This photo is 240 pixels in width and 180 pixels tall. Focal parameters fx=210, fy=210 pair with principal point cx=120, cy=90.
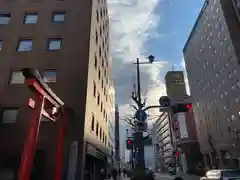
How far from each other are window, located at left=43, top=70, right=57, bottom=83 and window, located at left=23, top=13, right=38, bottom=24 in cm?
622

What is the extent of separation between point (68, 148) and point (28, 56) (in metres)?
9.27

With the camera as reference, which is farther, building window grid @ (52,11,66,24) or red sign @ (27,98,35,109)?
building window grid @ (52,11,66,24)

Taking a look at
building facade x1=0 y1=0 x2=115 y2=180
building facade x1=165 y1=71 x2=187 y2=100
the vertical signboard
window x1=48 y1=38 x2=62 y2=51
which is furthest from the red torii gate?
building facade x1=165 y1=71 x2=187 y2=100

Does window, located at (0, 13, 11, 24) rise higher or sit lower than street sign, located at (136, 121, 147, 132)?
higher

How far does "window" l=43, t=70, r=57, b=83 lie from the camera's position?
59.1 ft

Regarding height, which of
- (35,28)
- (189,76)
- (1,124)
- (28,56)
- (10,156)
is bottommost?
(10,156)

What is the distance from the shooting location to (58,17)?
69.5ft

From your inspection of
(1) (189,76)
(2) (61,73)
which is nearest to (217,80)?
(1) (189,76)

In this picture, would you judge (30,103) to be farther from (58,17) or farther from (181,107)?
(58,17)

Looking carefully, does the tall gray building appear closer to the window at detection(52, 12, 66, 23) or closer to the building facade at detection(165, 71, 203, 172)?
the building facade at detection(165, 71, 203, 172)

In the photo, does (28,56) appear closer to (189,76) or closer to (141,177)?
(141,177)

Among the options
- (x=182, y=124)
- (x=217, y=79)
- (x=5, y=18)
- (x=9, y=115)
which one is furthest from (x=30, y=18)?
(x=182, y=124)

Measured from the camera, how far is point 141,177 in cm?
1027

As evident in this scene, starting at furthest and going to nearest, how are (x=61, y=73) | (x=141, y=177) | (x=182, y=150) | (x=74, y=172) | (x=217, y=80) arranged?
(x=182, y=150)
(x=217, y=80)
(x=61, y=73)
(x=74, y=172)
(x=141, y=177)
